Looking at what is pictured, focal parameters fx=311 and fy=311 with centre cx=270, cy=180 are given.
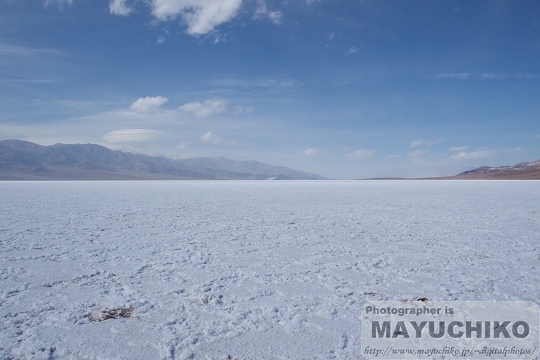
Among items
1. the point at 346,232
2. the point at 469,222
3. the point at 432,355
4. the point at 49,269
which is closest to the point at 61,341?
the point at 49,269

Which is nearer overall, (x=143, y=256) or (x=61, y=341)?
(x=61, y=341)

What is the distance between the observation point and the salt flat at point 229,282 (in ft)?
8.46

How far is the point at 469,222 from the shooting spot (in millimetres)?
8391

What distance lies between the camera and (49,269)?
4.42 m

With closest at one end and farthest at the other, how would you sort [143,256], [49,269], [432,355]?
[432,355]
[49,269]
[143,256]

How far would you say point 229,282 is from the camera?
3939mm

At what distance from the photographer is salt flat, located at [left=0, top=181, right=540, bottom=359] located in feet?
8.46

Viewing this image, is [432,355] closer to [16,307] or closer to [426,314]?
[426,314]

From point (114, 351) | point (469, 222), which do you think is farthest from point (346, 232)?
point (114, 351)

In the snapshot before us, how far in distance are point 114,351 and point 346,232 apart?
Result: 18.1 ft

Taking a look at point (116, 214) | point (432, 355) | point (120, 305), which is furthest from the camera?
point (116, 214)

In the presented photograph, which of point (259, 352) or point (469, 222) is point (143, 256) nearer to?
point (259, 352)

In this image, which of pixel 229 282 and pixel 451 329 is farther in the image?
pixel 229 282

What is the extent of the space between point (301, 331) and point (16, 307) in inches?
114
